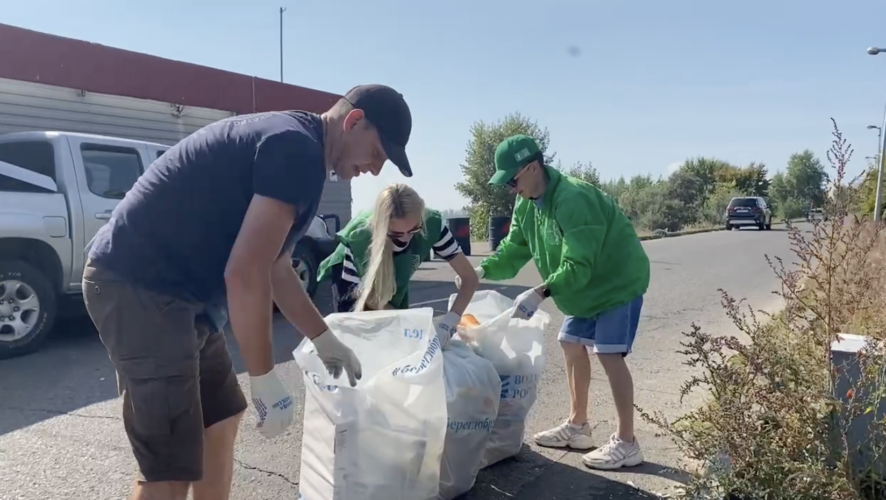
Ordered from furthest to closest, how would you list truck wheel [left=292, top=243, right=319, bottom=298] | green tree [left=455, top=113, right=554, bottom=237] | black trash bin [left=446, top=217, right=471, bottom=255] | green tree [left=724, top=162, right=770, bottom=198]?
green tree [left=724, top=162, right=770, bottom=198] → green tree [left=455, top=113, right=554, bottom=237] → black trash bin [left=446, top=217, right=471, bottom=255] → truck wheel [left=292, top=243, right=319, bottom=298]

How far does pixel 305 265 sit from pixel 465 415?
545cm

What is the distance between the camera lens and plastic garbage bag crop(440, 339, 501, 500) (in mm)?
3207

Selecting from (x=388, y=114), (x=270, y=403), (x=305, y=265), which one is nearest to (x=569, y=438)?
(x=270, y=403)

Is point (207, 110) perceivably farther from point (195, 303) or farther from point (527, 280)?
point (195, 303)

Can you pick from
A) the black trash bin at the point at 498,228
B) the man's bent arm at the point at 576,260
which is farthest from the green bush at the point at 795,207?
the black trash bin at the point at 498,228

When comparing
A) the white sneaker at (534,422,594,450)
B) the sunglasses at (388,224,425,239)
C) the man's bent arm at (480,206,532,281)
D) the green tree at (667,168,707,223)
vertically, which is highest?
the green tree at (667,168,707,223)

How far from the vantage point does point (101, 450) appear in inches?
153

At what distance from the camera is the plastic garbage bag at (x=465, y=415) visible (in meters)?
3.21

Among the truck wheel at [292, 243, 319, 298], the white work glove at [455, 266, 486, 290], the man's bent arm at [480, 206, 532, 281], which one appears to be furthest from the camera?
the truck wheel at [292, 243, 319, 298]

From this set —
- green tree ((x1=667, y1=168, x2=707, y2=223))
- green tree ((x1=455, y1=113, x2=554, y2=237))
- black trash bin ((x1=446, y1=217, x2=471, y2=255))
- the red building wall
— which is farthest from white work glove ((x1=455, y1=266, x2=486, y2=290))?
green tree ((x1=667, y1=168, x2=707, y2=223))

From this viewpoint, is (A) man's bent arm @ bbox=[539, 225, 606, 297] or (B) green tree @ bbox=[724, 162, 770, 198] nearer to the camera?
(A) man's bent arm @ bbox=[539, 225, 606, 297]

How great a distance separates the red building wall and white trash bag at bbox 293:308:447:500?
819cm

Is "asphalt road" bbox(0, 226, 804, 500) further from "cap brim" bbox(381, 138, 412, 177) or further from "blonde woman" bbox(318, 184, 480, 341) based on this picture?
"cap brim" bbox(381, 138, 412, 177)

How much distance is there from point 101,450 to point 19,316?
2709mm
